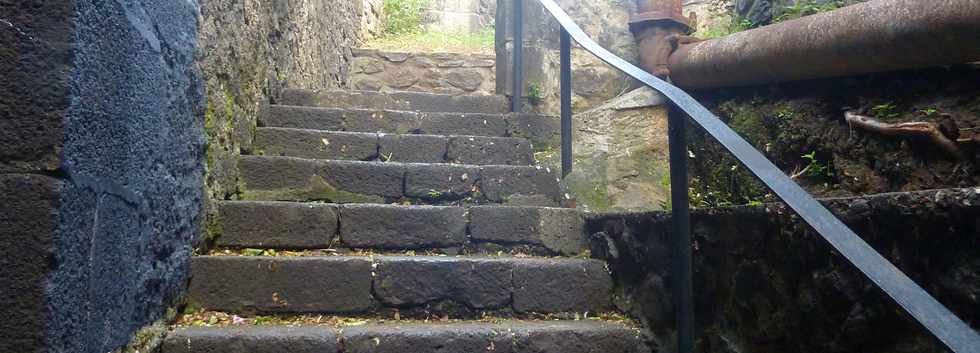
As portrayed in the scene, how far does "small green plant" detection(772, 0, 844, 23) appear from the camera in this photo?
262cm

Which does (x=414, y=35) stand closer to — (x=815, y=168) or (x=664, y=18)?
(x=664, y=18)

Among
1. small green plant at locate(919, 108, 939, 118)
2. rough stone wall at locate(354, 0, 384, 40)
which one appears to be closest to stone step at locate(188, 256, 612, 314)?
small green plant at locate(919, 108, 939, 118)

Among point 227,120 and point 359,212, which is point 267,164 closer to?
point 227,120

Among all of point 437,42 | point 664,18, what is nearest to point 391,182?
point 664,18

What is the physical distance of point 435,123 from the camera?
352 cm

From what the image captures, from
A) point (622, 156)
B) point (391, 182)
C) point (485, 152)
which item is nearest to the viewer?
point (391, 182)

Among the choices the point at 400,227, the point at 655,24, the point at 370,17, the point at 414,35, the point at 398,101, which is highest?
the point at 370,17

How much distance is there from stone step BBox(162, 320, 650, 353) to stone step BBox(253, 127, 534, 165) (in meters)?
1.16

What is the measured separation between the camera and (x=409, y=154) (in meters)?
3.21

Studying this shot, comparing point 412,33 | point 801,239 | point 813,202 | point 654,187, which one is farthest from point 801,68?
point 412,33

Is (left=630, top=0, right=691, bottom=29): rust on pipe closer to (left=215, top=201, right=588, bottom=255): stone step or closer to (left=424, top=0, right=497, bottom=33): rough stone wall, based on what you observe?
(left=215, top=201, right=588, bottom=255): stone step

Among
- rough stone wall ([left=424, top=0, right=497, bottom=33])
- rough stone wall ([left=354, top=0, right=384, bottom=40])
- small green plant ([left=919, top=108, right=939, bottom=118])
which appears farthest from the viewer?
rough stone wall ([left=424, top=0, right=497, bottom=33])

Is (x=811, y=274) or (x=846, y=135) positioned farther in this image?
(x=846, y=135)

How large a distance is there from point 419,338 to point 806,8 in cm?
189
